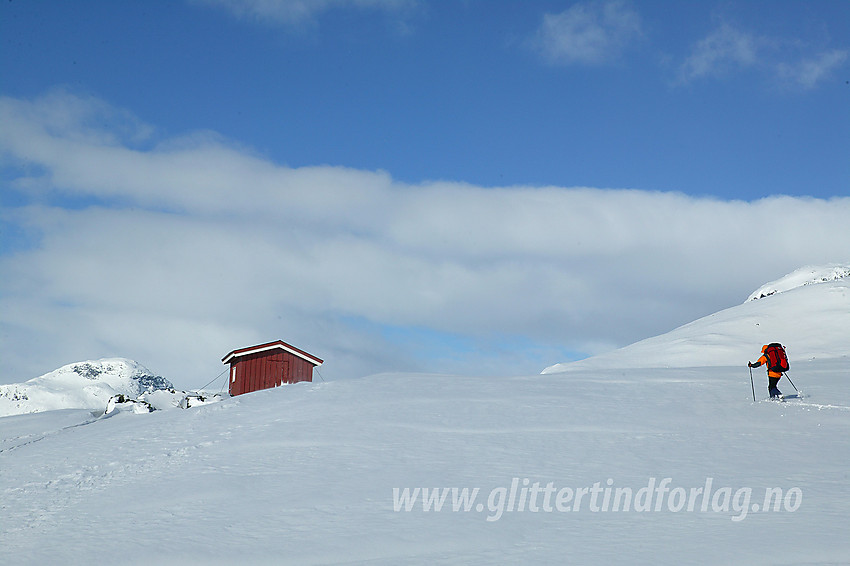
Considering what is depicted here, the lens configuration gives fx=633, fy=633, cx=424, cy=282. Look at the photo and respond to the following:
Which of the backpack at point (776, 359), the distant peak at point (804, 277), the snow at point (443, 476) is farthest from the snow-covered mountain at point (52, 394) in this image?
the backpack at point (776, 359)

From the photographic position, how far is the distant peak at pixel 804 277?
2943 inches

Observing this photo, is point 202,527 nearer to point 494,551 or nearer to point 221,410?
point 494,551

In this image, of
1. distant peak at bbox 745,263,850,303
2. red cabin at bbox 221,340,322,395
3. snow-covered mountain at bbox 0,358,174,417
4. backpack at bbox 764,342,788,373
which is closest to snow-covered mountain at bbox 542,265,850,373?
red cabin at bbox 221,340,322,395

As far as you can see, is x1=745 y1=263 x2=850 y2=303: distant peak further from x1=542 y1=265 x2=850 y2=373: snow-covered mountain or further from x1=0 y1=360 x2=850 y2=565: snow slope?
x1=0 y1=360 x2=850 y2=565: snow slope

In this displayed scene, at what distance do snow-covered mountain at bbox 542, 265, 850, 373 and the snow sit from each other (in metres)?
11.4

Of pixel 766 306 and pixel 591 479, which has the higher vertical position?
pixel 766 306

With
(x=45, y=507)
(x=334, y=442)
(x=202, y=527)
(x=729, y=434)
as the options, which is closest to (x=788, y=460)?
A: (x=729, y=434)

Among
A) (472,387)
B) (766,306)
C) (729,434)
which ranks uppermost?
(766,306)

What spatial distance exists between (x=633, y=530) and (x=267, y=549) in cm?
358

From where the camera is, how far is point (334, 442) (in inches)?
409

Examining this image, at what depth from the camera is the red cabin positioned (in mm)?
27125

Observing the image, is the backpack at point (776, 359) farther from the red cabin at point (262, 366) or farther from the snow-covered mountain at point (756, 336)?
the red cabin at point (262, 366)

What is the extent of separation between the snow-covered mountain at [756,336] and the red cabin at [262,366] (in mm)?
12079

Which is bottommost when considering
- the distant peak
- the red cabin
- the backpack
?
the backpack
